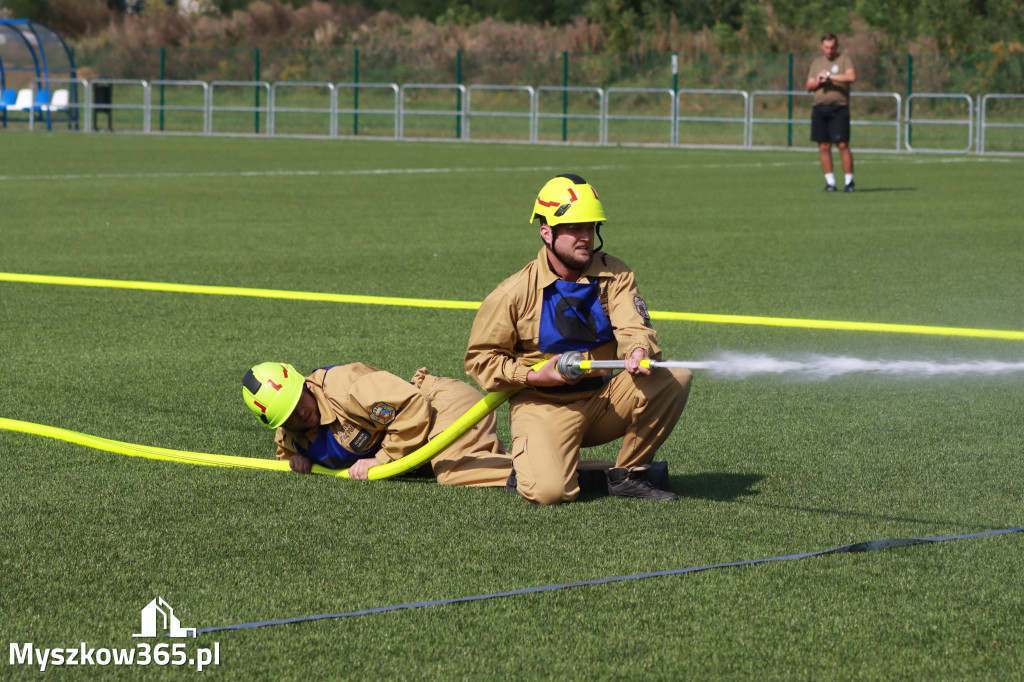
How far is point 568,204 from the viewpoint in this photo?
4.97m

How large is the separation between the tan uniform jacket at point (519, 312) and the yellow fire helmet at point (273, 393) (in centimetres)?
74

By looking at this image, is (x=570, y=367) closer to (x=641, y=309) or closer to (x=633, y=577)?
(x=641, y=309)

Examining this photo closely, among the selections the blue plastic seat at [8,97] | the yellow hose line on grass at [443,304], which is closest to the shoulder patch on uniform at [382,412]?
the yellow hose line on grass at [443,304]

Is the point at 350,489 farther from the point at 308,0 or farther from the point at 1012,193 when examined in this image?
the point at 308,0

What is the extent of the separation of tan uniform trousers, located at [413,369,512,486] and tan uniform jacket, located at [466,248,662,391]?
0.32m

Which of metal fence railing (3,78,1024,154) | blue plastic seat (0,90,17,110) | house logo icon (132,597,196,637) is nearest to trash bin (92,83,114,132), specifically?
metal fence railing (3,78,1024,154)

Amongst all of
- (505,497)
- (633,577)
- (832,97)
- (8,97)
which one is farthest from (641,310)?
(8,97)

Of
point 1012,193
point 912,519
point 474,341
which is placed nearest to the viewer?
point 912,519

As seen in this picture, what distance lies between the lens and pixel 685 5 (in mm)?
53406

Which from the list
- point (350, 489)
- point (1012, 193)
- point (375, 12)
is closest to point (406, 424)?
point (350, 489)

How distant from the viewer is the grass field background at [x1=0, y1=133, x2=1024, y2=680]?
3.72 metres

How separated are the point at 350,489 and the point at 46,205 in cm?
1250

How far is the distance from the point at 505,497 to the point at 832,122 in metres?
14.6

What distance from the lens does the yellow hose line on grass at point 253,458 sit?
206 inches
